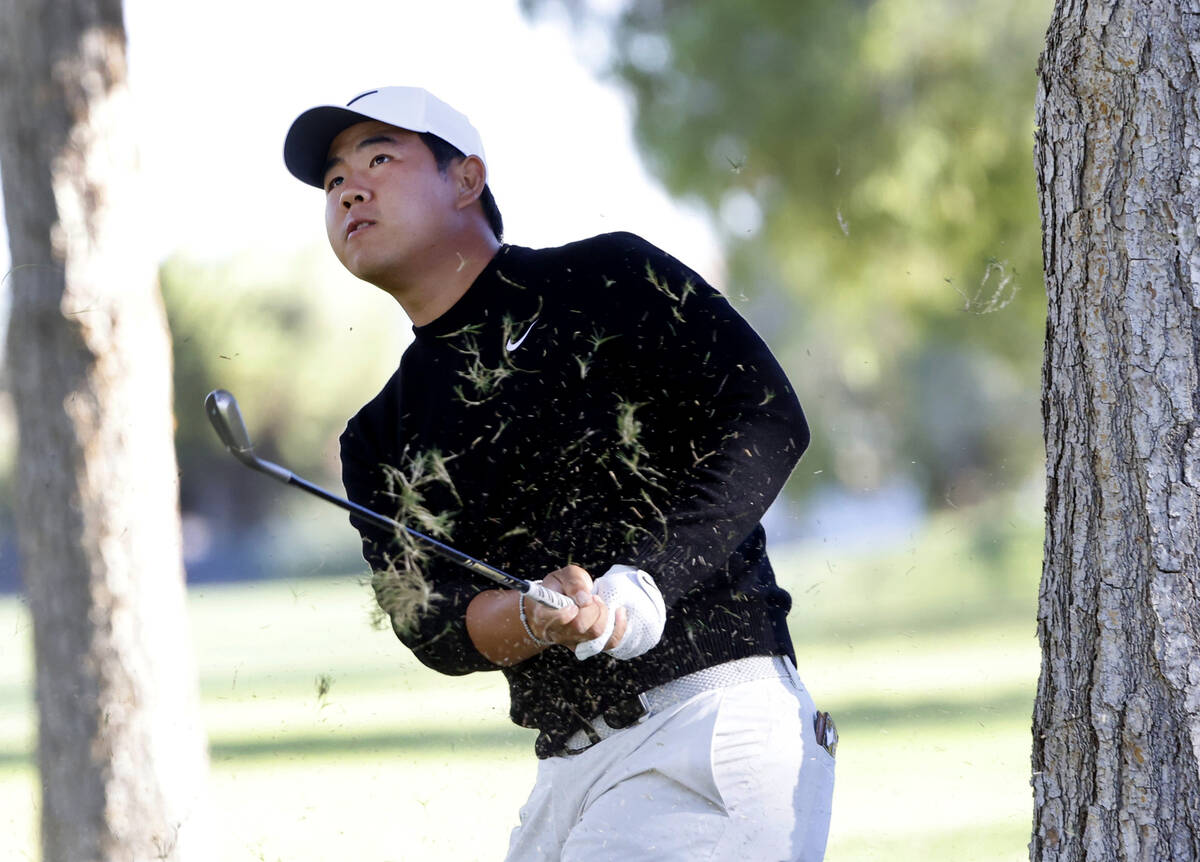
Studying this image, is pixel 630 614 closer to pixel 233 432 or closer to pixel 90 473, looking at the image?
pixel 233 432

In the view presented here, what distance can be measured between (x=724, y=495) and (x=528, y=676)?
1.87 feet

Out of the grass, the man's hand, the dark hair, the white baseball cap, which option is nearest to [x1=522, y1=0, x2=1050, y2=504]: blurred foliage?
the grass

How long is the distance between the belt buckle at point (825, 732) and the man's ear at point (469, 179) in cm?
139

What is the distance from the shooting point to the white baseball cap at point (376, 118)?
9.20ft

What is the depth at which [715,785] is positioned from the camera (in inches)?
92.3

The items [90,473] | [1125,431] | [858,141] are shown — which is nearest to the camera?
[1125,431]

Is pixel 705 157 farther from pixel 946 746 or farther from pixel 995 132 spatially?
pixel 946 746

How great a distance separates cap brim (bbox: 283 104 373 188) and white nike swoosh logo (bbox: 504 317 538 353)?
0.62m

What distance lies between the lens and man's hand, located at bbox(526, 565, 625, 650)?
2.18 meters

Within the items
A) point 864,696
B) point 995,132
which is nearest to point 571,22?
point 995,132

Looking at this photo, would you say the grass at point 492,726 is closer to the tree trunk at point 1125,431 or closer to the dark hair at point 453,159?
the dark hair at point 453,159

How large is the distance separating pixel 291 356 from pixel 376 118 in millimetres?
26675

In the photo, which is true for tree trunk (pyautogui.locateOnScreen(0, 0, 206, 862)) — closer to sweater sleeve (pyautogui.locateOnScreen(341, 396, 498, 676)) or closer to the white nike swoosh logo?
sweater sleeve (pyautogui.locateOnScreen(341, 396, 498, 676))

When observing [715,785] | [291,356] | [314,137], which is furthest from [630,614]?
[291,356]
